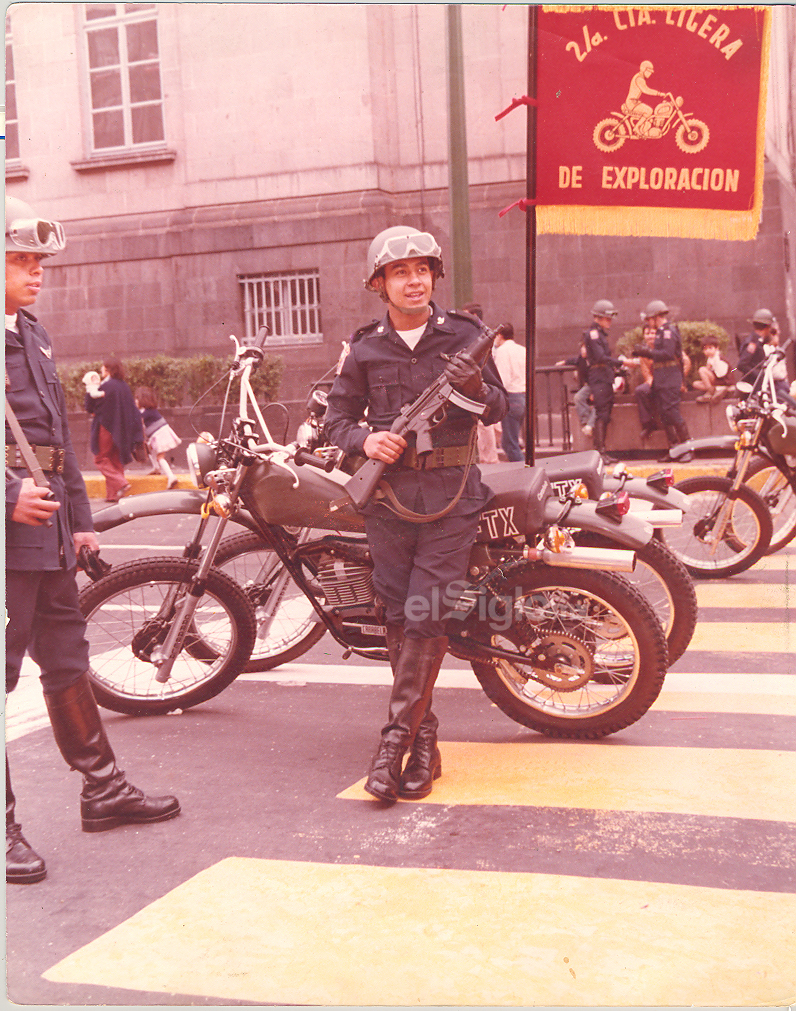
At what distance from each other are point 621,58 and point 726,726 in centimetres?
263

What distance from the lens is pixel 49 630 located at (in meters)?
3.45

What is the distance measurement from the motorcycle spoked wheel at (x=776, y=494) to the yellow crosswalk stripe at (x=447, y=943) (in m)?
4.53

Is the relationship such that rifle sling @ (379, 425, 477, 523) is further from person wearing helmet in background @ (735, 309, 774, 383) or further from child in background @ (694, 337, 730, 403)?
child in background @ (694, 337, 730, 403)

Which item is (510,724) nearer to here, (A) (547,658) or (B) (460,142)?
(A) (547,658)

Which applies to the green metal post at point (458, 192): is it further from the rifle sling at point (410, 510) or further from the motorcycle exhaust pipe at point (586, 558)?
the rifle sling at point (410, 510)

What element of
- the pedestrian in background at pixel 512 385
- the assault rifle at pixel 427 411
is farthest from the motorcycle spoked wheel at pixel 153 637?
the pedestrian in background at pixel 512 385

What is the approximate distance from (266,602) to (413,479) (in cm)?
164

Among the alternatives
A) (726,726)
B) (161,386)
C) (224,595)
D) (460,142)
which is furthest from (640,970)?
(161,386)

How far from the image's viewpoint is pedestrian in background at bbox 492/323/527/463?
12844mm

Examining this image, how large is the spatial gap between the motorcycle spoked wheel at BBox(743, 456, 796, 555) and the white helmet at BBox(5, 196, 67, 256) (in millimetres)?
5058

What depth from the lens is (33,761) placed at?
4309mm

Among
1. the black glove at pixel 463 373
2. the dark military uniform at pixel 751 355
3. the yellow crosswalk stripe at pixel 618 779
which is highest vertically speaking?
the black glove at pixel 463 373

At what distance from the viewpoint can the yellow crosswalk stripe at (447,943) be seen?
2.58m

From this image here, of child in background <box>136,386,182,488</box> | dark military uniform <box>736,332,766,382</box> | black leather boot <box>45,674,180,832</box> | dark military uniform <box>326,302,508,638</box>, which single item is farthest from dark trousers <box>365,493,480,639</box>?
dark military uniform <box>736,332,766,382</box>
